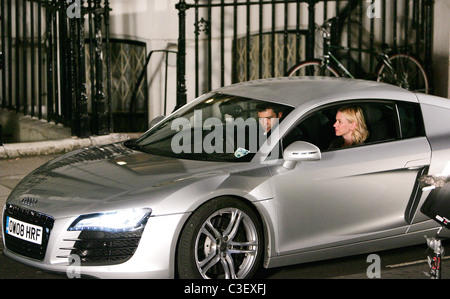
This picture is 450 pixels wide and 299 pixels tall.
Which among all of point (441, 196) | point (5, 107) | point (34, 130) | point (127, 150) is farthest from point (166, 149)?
point (5, 107)

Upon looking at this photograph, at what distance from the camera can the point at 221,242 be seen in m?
6.23

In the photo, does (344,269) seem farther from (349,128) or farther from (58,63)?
(58,63)

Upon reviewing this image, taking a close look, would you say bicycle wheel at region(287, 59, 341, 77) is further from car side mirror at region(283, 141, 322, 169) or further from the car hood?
car side mirror at region(283, 141, 322, 169)

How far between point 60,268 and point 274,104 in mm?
2100

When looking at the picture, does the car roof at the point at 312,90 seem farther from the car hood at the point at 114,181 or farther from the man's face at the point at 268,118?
the car hood at the point at 114,181

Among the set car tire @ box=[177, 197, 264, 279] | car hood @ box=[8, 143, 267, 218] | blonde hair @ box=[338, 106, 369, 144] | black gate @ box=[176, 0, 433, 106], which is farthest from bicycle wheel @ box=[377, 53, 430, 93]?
car tire @ box=[177, 197, 264, 279]

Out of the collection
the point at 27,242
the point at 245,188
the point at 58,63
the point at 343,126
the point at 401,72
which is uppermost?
the point at 58,63

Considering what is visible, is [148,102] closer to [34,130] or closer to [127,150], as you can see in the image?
[34,130]

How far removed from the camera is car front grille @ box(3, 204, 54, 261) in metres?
6.09

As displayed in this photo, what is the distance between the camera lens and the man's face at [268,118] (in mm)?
6871

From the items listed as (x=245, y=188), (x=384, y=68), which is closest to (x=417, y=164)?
(x=245, y=188)

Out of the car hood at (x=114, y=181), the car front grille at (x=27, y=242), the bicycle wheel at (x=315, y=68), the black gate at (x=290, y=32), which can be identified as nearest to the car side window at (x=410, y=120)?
the car hood at (x=114, y=181)

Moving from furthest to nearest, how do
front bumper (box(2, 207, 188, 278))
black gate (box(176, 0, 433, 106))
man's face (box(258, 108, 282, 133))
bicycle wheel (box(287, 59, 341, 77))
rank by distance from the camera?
black gate (box(176, 0, 433, 106))
bicycle wheel (box(287, 59, 341, 77))
man's face (box(258, 108, 282, 133))
front bumper (box(2, 207, 188, 278))

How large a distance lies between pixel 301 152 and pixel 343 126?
2.57 feet
